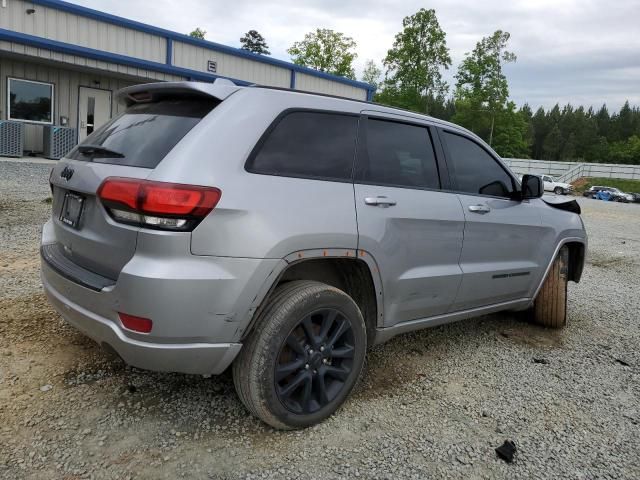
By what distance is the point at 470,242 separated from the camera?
344cm

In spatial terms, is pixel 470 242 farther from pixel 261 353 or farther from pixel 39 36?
pixel 39 36

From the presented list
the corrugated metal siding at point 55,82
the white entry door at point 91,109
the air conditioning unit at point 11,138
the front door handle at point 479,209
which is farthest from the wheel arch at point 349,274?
the white entry door at point 91,109

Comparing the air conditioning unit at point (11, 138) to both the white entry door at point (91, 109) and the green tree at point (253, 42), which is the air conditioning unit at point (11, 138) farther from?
the green tree at point (253, 42)

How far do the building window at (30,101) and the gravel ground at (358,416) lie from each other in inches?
496

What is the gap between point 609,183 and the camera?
4672cm

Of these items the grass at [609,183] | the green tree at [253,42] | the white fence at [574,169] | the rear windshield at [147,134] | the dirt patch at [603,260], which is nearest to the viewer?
the rear windshield at [147,134]

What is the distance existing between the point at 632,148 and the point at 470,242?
84.2 metres

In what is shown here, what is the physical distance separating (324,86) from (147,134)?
21045 millimetres

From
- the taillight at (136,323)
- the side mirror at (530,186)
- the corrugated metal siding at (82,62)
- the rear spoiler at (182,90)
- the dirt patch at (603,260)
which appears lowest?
the dirt patch at (603,260)

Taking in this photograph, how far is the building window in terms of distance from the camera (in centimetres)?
1425

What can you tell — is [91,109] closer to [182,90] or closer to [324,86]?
[324,86]

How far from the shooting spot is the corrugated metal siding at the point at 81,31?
1357 cm

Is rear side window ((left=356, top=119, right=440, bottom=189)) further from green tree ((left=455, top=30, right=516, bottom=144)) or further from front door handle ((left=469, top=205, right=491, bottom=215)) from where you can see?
green tree ((left=455, top=30, right=516, bottom=144))

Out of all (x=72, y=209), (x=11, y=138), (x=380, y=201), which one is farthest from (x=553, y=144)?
(x=72, y=209)
